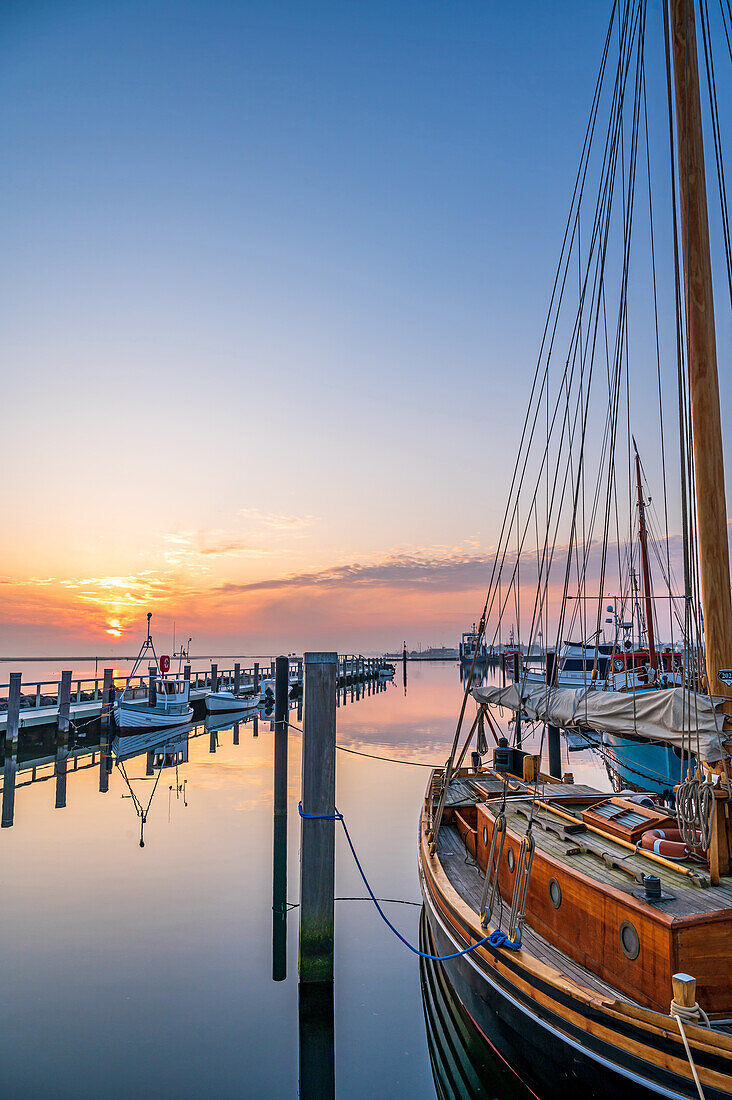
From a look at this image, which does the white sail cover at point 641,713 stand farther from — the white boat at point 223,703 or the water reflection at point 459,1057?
the white boat at point 223,703

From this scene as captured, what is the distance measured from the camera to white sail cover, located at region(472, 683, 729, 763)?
7168 millimetres

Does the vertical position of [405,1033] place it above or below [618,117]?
below

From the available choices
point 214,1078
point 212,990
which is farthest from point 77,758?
point 214,1078

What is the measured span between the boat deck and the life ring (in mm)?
1509

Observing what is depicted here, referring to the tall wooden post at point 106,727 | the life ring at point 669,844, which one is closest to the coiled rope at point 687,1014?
the life ring at point 669,844

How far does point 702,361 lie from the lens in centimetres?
840

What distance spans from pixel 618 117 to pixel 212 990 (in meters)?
16.6

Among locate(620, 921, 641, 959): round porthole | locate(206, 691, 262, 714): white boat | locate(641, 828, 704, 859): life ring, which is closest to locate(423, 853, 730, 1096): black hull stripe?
locate(620, 921, 641, 959): round porthole

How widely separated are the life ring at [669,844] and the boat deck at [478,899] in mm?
1509

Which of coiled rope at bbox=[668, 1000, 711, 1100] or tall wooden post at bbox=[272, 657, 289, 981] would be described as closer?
coiled rope at bbox=[668, 1000, 711, 1100]

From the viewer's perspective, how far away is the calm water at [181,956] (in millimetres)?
8000

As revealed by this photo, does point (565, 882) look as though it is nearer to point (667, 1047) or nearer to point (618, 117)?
point (667, 1047)

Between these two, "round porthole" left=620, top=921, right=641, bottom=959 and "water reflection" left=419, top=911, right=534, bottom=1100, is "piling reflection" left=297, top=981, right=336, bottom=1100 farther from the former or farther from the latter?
"round porthole" left=620, top=921, right=641, bottom=959

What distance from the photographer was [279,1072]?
8.02 m
